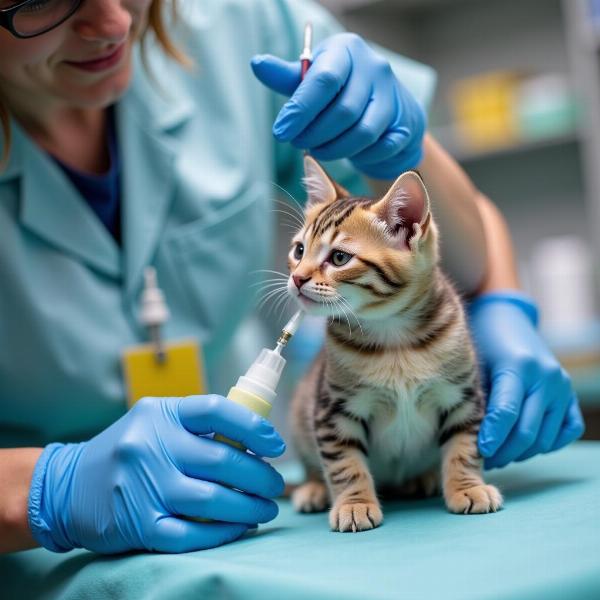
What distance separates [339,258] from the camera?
1.05 m

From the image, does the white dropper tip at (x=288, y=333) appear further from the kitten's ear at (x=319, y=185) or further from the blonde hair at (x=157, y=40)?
the blonde hair at (x=157, y=40)

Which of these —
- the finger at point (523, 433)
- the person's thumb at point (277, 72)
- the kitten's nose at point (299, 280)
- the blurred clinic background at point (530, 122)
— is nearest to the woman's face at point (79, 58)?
the person's thumb at point (277, 72)

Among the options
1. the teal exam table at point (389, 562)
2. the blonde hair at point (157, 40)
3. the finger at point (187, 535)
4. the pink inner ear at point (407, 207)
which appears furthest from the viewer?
the blonde hair at point (157, 40)

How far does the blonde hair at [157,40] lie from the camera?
1.19m

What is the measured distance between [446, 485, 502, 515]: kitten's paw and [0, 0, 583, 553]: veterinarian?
0.08m

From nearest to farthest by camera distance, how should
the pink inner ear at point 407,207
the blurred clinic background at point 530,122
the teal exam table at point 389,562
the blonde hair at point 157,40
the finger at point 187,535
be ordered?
the teal exam table at point 389,562 < the finger at point 187,535 < the pink inner ear at point 407,207 < the blonde hair at point 157,40 < the blurred clinic background at point 530,122

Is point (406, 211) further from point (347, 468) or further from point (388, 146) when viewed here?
point (347, 468)

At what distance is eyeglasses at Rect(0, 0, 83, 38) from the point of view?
104 cm

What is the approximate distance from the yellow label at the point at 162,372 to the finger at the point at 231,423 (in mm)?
323

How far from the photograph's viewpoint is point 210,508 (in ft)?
2.99

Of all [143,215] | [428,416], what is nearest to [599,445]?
[428,416]

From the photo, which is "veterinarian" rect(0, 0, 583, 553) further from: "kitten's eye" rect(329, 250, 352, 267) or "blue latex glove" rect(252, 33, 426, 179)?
"kitten's eye" rect(329, 250, 352, 267)

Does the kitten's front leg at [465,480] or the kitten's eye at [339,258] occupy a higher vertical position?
the kitten's eye at [339,258]

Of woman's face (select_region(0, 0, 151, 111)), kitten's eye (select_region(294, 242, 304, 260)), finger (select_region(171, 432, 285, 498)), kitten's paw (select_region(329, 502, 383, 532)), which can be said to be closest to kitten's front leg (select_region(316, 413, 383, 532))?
kitten's paw (select_region(329, 502, 383, 532))
